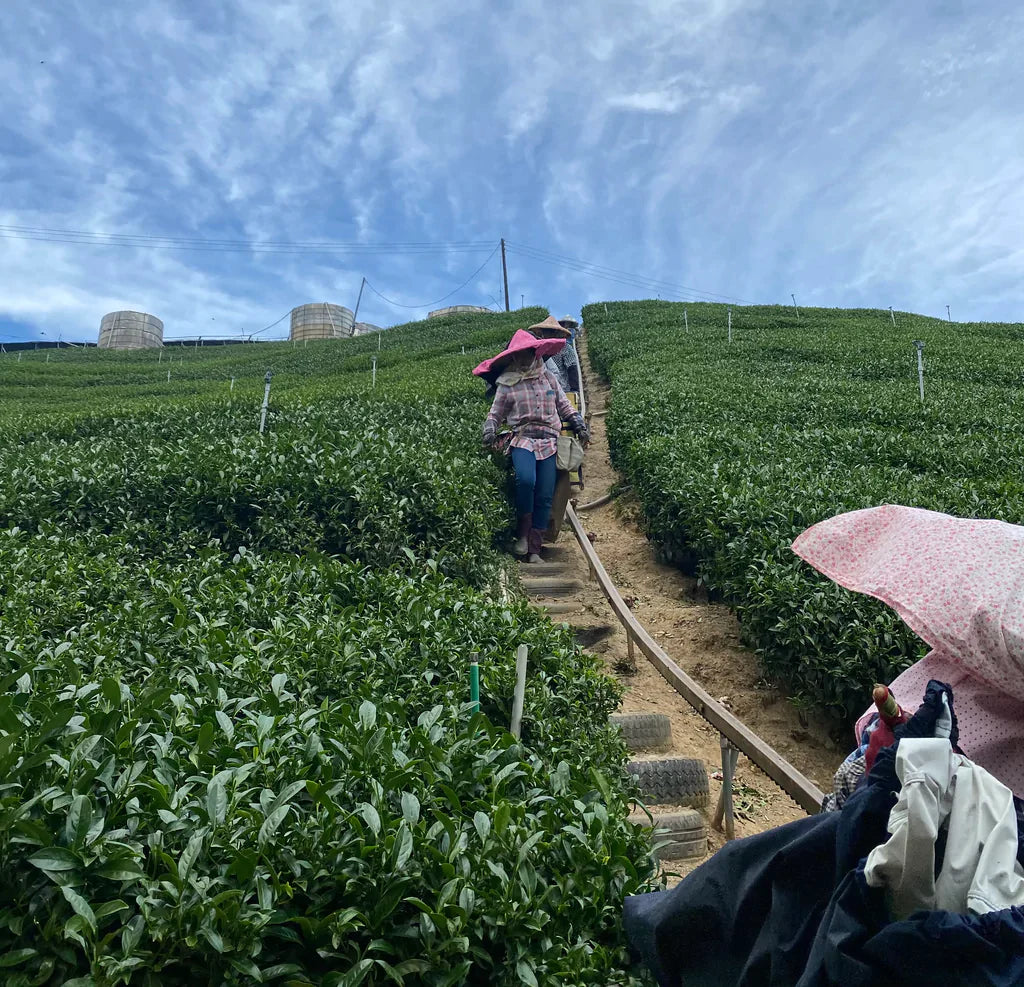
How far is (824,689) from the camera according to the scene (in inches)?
187

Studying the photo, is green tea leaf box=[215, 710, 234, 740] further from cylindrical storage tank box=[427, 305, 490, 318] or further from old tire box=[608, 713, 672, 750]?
cylindrical storage tank box=[427, 305, 490, 318]

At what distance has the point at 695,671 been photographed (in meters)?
5.91

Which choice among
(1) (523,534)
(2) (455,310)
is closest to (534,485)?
(1) (523,534)

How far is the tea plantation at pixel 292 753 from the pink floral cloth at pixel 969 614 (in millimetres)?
1088

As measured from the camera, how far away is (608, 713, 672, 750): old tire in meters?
4.66

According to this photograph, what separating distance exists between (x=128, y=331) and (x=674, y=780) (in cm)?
5400

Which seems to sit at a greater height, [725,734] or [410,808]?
[410,808]

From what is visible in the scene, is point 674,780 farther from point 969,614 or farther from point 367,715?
point 969,614

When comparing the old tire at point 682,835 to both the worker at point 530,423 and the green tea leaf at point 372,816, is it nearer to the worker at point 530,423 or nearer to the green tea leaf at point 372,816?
the green tea leaf at point 372,816

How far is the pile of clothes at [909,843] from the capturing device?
139 cm

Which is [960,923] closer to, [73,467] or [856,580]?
[856,580]

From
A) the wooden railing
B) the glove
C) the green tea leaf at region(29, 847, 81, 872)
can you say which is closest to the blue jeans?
the glove

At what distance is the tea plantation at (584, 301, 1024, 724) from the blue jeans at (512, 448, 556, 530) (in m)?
1.32

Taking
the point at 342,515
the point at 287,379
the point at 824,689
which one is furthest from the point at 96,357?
the point at 824,689
